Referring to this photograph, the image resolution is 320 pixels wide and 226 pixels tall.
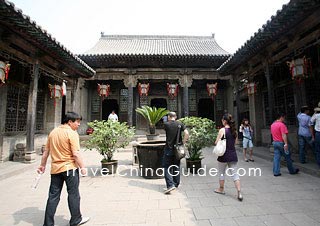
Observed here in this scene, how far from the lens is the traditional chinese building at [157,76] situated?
11628mm

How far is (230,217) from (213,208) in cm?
35

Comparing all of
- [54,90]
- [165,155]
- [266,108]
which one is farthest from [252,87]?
[54,90]

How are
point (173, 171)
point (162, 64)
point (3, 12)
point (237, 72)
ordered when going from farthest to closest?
1. point (162, 64)
2. point (237, 72)
3. point (3, 12)
4. point (173, 171)

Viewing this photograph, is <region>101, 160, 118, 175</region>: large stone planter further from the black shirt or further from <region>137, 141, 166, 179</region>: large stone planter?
the black shirt

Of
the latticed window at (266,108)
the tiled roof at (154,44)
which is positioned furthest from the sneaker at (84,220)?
the tiled roof at (154,44)

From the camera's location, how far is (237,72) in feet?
32.9

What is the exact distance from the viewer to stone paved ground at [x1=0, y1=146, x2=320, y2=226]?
107 inches

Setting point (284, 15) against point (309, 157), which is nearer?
point (284, 15)

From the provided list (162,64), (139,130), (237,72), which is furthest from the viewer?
(139,130)

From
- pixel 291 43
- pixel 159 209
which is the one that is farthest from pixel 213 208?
pixel 291 43

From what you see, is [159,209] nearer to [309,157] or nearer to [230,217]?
[230,217]

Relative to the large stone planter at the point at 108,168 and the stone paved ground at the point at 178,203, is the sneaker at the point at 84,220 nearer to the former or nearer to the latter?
the stone paved ground at the point at 178,203

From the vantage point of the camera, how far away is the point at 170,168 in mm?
3977

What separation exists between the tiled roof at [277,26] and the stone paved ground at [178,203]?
394 cm
